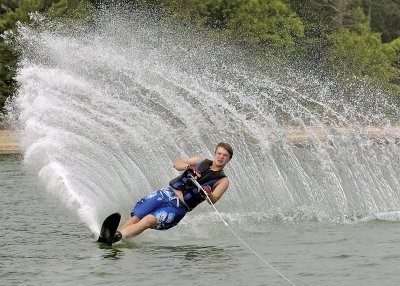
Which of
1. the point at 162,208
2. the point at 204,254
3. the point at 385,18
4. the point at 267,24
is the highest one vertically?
the point at 385,18

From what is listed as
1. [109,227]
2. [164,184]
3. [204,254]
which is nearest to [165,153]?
[164,184]

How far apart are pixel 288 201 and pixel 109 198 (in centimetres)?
301

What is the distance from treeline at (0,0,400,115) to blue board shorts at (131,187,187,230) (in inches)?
1332

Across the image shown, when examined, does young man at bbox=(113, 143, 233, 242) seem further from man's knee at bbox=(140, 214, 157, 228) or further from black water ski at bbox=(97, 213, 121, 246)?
black water ski at bbox=(97, 213, 121, 246)

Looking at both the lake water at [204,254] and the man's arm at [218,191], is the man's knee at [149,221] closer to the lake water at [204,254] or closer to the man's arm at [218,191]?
the lake water at [204,254]

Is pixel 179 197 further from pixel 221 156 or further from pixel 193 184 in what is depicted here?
pixel 221 156

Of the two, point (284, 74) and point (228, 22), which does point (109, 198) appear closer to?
point (284, 74)

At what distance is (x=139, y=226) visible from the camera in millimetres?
13188

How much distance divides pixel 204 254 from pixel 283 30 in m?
43.4

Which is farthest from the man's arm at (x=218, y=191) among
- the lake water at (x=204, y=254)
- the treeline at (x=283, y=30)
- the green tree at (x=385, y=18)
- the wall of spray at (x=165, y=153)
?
the green tree at (x=385, y=18)

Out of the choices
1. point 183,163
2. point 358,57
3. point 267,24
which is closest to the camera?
point 183,163

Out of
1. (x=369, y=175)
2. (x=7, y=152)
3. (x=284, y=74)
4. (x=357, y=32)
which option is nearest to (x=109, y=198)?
(x=369, y=175)

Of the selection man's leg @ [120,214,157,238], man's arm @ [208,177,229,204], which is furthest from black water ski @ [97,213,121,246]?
man's arm @ [208,177,229,204]

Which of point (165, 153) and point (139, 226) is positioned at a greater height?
point (165, 153)
